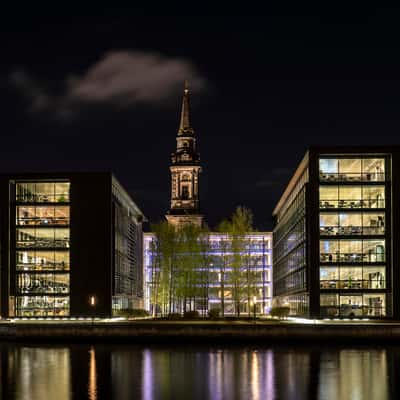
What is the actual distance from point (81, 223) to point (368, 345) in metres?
50.0

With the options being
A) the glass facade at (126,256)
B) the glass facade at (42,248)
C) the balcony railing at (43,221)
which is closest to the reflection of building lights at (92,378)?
the glass facade at (42,248)

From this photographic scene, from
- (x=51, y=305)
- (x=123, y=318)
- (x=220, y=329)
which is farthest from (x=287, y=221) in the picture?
(x=220, y=329)

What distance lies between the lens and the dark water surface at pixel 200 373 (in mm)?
39625

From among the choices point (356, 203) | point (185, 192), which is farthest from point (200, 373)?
point (185, 192)

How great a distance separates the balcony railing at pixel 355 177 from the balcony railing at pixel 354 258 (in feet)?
28.6

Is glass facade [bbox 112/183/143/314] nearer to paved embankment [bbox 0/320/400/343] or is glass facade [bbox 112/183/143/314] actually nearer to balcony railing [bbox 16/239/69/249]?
balcony railing [bbox 16/239/69/249]

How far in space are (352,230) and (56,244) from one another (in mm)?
39479

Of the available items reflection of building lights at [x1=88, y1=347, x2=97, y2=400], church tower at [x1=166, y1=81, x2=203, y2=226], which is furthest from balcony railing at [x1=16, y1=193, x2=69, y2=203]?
church tower at [x1=166, y1=81, x2=203, y2=226]

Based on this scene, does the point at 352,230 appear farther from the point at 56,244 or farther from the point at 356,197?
the point at 56,244

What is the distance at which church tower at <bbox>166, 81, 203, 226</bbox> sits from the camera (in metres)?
177

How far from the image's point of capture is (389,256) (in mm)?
88688

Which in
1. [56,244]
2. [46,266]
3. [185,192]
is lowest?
[46,266]

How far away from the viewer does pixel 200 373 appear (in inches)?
1854

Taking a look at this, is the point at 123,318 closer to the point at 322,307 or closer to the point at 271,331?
the point at 322,307
